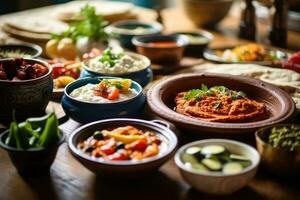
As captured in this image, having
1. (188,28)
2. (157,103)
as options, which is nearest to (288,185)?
(157,103)

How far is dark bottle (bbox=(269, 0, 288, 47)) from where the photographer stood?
124 inches

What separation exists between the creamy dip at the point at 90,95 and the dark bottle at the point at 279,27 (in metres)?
1.47

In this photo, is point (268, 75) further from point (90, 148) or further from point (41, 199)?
point (41, 199)

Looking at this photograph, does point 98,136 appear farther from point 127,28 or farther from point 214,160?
point 127,28

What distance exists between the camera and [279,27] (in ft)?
10.5

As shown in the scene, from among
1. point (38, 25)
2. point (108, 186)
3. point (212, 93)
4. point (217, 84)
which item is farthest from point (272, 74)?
point (38, 25)

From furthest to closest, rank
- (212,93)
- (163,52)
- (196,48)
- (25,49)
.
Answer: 1. (196,48)
2. (163,52)
3. (25,49)
4. (212,93)

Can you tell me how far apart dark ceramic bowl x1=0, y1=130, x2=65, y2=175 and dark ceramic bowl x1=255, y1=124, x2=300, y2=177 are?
67 centimetres

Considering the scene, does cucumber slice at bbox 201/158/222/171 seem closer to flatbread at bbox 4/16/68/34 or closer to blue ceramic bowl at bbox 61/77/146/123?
blue ceramic bowl at bbox 61/77/146/123

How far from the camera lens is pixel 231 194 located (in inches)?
61.9

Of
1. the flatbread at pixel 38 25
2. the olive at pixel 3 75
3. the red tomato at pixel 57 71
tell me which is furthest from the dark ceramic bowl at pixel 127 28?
the olive at pixel 3 75

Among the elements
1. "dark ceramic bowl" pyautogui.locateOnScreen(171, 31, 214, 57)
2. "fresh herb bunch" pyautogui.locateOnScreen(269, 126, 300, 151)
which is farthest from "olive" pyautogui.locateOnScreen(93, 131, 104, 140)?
"dark ceramic bowl" pyautogui.locateOnScreen(171, 31, 214, 57)

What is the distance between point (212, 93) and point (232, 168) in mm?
560

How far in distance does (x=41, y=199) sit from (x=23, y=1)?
309 cm
